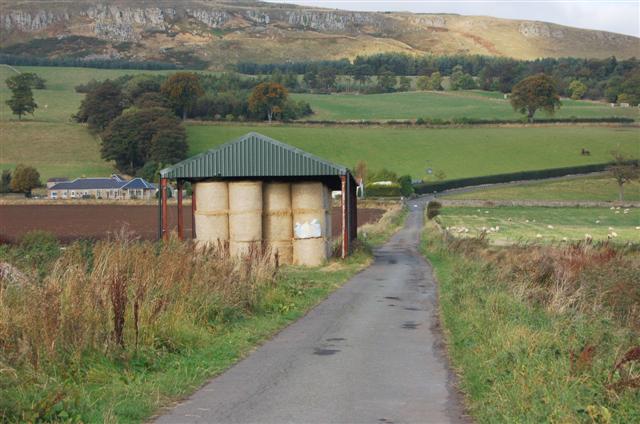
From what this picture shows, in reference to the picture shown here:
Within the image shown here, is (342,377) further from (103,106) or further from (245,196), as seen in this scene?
(103,106)

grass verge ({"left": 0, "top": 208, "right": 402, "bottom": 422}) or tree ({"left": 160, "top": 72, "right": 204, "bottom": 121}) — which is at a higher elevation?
tree ({"left": 160, "top": 72, "right": 204, "bottom": 121})

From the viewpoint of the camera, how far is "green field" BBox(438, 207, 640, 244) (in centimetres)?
5291

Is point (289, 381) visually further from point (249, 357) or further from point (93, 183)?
point (93, 183)

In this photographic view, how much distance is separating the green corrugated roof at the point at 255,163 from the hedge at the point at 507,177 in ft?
268

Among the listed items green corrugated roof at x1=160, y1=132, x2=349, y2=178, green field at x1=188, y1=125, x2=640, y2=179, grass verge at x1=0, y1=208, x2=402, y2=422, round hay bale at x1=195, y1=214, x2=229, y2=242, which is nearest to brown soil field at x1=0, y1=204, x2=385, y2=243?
green corrugated roof at x1=160, y1=132, x2=349, y2=178

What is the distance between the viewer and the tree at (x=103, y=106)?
12438cm

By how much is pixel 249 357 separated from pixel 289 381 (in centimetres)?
193

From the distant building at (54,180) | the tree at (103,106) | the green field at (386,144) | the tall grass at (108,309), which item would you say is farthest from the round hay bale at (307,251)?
the tree at (103,106)

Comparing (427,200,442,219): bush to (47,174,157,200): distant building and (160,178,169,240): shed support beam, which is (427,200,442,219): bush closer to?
(47,174,157,200): distant building

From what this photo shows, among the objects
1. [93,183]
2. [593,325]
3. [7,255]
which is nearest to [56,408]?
[593,325]

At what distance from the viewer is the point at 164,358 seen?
13148 mm

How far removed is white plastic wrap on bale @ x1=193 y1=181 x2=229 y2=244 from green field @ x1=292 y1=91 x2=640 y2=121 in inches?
4809

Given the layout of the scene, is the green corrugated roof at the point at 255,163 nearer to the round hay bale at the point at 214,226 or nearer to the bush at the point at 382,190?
the round hay bale at the point at 214,226

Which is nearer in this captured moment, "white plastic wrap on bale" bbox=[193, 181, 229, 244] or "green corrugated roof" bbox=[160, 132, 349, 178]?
"white plastic wrap on bale" bbox=[193, 181, 229, 244]
